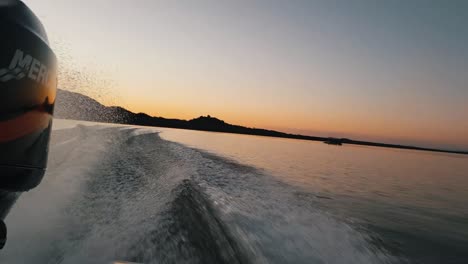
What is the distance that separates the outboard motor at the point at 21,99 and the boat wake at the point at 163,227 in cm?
70

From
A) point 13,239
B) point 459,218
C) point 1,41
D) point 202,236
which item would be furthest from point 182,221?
point 459,218

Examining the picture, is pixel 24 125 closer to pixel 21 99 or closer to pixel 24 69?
pixel 21 99

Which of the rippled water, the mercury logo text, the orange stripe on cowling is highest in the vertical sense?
the mercury logo text

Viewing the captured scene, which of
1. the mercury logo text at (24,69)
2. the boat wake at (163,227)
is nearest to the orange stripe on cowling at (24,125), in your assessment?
the mercury logo text at (24,69)

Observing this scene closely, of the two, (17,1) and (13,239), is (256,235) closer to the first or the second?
(13,239)

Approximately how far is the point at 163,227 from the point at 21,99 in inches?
83.4

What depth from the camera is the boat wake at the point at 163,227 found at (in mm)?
2773

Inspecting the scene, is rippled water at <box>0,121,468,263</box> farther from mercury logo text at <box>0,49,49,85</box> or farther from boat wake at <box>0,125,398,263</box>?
mercury logo text at <box>0,49,49,85</box>

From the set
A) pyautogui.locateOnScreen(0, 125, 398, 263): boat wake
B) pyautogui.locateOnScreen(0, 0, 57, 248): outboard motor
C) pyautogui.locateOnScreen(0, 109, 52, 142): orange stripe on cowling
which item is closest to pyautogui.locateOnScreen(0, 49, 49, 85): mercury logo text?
pyautogui.locateOnScreen(0, 0, 57, 248): outboard motor

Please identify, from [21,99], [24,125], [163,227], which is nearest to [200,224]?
[163,227]

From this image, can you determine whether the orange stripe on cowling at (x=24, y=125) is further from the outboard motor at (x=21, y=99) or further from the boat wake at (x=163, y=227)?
the boat wake at (x=163, y=227)

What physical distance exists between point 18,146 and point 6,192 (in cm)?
29

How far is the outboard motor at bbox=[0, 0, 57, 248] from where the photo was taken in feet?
6.13

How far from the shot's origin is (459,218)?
276 inches
